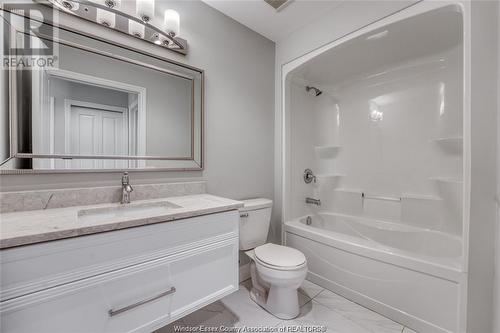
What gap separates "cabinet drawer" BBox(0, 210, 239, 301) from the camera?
733 mm

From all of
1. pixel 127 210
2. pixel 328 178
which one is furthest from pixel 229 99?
pixel 328 178

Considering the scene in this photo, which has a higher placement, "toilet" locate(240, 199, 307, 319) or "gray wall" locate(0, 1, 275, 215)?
"gray wall" locate(0, 1, 275, 215)

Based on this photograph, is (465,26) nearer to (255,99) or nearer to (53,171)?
(255,99)

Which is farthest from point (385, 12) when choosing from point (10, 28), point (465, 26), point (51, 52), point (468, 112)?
point (10, 28)

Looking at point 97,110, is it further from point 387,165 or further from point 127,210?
point 387,165

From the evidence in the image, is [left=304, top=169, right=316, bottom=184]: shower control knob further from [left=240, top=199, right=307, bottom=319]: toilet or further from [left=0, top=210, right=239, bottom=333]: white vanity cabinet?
[left=0, top=210, right=239, bottom=333]: white vanity cabinet

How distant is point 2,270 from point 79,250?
0.65 feet

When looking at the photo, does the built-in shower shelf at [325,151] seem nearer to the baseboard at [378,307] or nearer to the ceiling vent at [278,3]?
the baseboard at [378,307]

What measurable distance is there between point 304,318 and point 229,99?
6.03 ft

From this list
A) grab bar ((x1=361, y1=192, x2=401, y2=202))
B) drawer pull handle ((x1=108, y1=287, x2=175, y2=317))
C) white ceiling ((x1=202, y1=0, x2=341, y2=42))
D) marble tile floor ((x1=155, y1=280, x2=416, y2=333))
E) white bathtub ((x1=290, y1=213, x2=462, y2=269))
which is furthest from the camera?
grab bar ((x1=361, y1=192, x2=401, y2=202))

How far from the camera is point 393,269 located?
1.51m

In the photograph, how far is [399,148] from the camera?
7.43 feet

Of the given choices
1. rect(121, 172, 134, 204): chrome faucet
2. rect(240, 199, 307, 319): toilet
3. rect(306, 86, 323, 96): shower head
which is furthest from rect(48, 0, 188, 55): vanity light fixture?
rect(306, 86, 323, 96): shower head

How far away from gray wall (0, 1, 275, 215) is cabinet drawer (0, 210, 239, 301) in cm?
58
